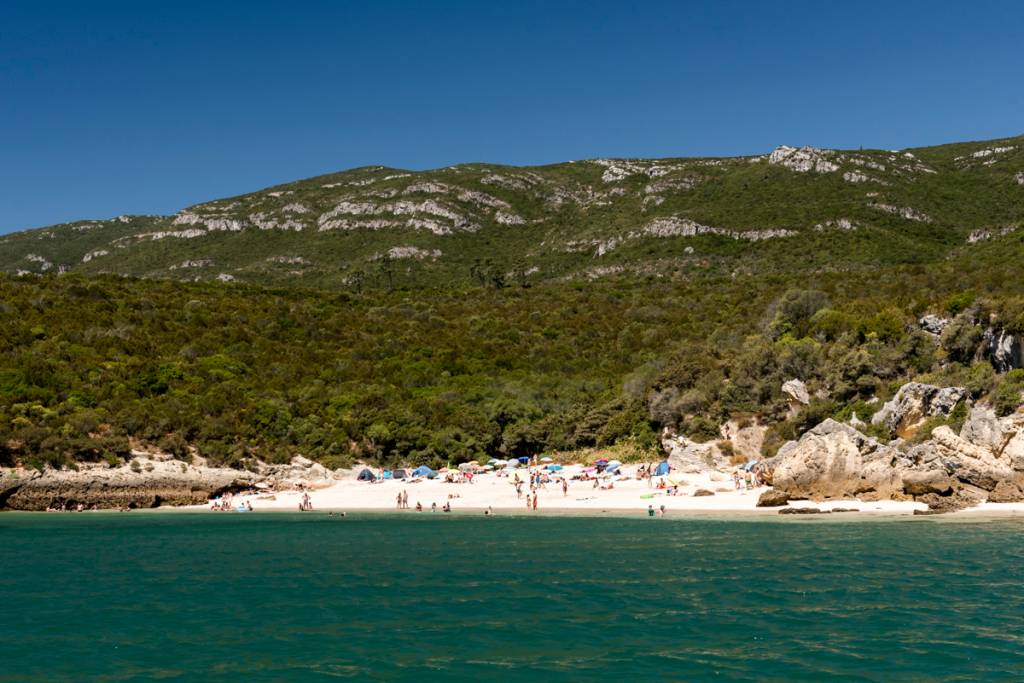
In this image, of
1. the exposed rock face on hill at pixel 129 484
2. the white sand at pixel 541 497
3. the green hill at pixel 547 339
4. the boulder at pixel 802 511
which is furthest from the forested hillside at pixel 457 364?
the boulder at pixel 802 511

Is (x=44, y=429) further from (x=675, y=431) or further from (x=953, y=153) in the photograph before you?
(x=953, y=153)

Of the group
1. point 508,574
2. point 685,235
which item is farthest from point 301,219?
point 508,574

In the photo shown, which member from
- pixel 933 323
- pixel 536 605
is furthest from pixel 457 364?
pixel 536 605

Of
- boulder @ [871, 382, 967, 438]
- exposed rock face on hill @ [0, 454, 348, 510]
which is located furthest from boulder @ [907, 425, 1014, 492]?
exposed rock face on hill @ [0, 454, 348, 510]

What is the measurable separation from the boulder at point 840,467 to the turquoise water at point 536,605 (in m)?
5.05

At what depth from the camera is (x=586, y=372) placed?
66062mm

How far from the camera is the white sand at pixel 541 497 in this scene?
37.4 meters

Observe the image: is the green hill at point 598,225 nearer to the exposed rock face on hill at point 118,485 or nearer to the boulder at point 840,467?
the boulder at point 840,467

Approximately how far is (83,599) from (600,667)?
15.6 metres

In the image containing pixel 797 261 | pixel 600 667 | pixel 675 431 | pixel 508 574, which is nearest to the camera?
pixel 600 667

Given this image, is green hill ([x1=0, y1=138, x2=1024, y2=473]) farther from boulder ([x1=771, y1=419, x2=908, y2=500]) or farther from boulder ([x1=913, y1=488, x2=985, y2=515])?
boulder ([x1=913, y1=488, x2=985, y2=515])

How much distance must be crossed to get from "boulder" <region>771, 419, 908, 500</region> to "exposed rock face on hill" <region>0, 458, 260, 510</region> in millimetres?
32504

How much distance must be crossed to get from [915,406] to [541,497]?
20061 mm

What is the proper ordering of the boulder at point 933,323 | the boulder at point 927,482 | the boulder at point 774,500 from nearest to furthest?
the boulder at point 927,482 → the boulder at point 774,500 → the boulder at point 933,323
